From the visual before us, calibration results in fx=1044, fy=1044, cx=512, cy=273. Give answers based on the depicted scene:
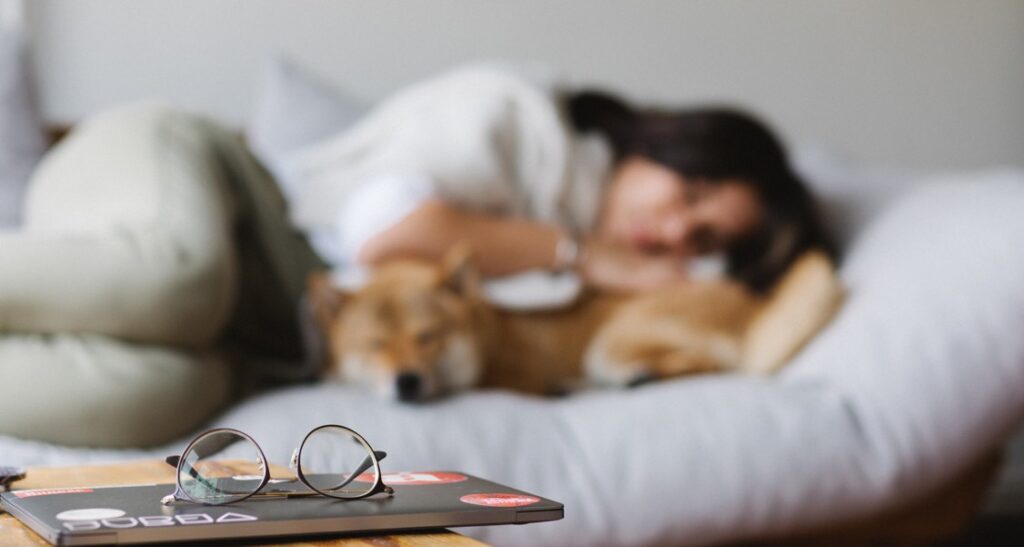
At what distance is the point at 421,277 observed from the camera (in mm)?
1422

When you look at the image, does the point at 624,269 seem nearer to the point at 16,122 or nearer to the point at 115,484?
the point at 16,122

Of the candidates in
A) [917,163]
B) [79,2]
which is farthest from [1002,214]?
[79,2]

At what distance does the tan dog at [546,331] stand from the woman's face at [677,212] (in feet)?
0.31

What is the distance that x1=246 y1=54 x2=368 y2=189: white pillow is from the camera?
1696 mm

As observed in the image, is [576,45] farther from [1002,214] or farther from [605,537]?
[605,537]

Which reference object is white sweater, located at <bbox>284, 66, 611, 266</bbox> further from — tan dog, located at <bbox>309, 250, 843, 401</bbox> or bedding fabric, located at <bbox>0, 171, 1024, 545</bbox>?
bedding fabric, located at <bbox>0, 171, 1024, 545</bbox>

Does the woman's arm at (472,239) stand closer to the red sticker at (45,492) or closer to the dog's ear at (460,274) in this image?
the dog's ear at (460,274)

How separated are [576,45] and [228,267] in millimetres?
1281

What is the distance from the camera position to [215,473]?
0.53m

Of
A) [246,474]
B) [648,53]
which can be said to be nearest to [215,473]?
[246,474]

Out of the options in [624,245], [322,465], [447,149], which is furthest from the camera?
[624,245]

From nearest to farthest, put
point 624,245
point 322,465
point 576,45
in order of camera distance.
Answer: point 322,465, point 624,245, point 576,45

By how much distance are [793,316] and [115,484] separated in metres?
1.08

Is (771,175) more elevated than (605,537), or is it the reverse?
(771,175)
